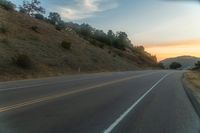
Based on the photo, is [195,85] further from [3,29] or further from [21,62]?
[3,29]

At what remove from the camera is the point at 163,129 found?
1101 cm

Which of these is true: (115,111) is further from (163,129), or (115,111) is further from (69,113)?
(163,129)

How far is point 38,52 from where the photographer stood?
173 ft

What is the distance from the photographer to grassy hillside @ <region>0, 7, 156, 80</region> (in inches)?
1670

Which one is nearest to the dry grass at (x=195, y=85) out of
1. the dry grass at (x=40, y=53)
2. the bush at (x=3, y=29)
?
the dry grass at (x=40, y=53)

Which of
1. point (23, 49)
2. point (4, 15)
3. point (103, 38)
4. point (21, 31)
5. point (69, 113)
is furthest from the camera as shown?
point (103, 38)

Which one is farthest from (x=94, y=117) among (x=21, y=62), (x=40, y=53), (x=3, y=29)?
(x=3, y=29)

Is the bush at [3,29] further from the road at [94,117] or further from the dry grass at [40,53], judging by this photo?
the road at [94,117]

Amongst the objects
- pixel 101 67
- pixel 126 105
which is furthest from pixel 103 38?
pixel 126 105

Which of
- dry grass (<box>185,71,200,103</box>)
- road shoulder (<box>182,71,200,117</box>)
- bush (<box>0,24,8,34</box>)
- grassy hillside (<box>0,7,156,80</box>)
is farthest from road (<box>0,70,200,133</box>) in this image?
bush (<box>0,24,8,34</box>)

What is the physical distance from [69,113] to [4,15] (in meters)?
56.4

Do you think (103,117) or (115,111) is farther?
(115,111)

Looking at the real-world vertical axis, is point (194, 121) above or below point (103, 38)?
below

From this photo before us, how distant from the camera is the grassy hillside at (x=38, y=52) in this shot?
4241 centimetres
